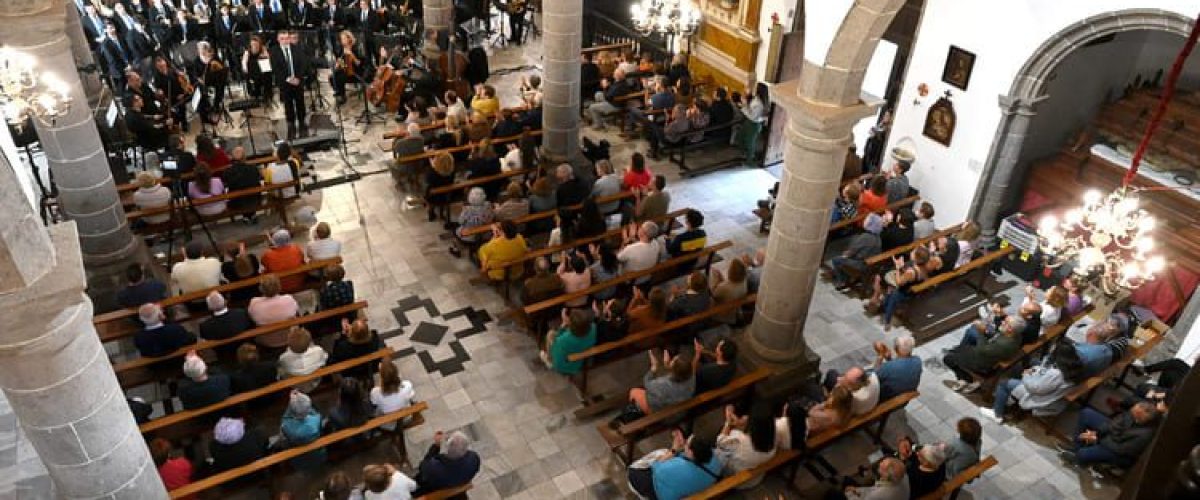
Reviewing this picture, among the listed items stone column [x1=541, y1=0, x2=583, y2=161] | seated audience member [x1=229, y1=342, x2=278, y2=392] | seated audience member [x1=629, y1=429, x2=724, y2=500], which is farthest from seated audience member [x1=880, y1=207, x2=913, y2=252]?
seated audience member [x1=229, y1=342, x2=278, y2=392]

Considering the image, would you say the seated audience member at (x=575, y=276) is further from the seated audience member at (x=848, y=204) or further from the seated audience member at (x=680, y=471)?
the seated audience member at (x=848, y=204)

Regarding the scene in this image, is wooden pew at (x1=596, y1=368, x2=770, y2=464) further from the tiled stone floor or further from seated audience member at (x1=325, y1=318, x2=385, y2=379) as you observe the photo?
seated audience member at (x1=325, y1=318, x2=385, y2=379)

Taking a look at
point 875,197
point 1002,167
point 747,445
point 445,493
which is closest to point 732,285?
point 747,445

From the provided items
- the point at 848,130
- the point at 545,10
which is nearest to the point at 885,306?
the point at 848,130

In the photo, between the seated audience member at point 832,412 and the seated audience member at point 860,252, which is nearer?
the seated audience member at point 832,412

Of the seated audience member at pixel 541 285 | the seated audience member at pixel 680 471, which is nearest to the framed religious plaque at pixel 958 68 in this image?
the seated audience member at pixel 541 285

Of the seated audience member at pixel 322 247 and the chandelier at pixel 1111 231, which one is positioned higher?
the chandelier at pixel 1111 231

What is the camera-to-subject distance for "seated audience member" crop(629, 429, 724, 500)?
702 cm

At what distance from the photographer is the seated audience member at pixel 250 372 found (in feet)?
25.5

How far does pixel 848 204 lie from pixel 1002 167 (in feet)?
6.67

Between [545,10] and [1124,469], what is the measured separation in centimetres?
871

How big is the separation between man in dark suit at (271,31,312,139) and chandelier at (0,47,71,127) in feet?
16.4

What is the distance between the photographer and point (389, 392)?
303 inches

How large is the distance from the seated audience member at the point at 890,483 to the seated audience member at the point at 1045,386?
2.58m
